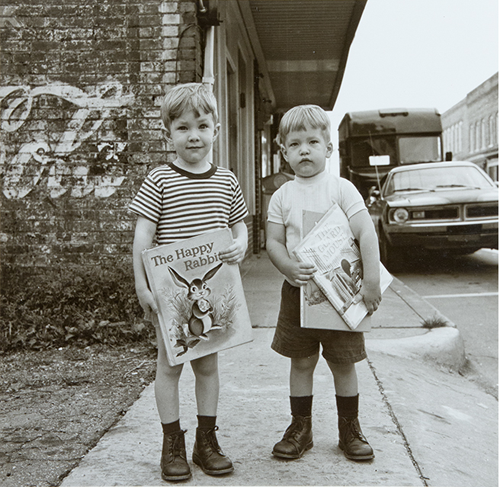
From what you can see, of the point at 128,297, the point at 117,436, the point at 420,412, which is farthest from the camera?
the point at 128,297

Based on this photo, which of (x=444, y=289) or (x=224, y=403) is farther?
(x=444, y=289)

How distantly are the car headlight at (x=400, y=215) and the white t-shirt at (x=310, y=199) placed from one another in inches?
260

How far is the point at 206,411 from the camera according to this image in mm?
2395

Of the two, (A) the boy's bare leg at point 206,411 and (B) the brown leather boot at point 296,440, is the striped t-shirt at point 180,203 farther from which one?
(B) the brown leather boot at point 296,440

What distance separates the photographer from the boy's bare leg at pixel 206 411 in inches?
92.6

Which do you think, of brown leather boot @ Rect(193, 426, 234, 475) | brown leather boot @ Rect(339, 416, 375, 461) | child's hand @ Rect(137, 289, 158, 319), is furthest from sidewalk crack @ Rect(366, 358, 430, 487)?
child's hand @ Rect(137, 289, 158, 319)

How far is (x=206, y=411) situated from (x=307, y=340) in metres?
0.49

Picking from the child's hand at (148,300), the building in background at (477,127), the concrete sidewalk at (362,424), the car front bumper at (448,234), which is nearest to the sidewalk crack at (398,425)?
the concrete sidewalk at (362,424)

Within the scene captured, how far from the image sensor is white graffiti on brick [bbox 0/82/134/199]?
5582mm

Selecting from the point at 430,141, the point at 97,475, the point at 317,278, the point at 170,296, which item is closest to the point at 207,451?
the point at 97,475

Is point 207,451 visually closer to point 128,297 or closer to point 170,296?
point 170,296

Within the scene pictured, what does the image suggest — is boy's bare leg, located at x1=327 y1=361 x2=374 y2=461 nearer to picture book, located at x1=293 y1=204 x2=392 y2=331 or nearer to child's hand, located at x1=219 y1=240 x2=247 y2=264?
picture book, located at x1=293 y1=204 x2=392 y2=331

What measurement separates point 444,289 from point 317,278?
580 cm

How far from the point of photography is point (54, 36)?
18.2 feet
